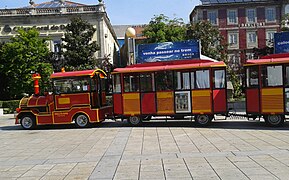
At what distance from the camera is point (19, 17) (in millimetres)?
42969

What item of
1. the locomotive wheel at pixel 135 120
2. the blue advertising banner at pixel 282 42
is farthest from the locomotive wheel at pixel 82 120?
the blue advertising banner at pixel 282 42

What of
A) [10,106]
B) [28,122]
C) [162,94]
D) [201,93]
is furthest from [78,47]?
[201,93]

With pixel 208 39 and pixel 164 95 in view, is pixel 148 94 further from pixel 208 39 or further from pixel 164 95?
pixel 208 39

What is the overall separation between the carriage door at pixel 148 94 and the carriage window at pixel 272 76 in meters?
4.78

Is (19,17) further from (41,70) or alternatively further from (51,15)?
(41,70)

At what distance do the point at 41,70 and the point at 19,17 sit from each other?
47.6 feet

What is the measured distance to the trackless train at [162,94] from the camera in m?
13.5

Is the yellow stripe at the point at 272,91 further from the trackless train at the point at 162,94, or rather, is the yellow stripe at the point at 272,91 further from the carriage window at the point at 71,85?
the carriage window at the point at 71,85

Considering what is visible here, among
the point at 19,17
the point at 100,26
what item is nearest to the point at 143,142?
the point at 100,26

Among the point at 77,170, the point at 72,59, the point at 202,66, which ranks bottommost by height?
the point at 77,170

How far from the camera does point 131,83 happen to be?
50.5ft

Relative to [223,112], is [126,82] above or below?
above

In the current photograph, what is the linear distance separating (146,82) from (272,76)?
5.42 m

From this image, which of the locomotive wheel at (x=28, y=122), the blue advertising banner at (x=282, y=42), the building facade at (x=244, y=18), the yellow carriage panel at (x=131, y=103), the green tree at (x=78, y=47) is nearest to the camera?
the blue advertising banner at (x=282, y=42)
